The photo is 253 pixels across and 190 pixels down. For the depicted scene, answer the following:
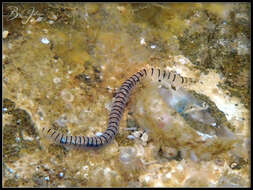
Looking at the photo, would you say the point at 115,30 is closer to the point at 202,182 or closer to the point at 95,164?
the point at 95,164

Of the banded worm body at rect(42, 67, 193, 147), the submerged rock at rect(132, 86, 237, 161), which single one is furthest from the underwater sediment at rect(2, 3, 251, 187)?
the banded worm body at rect(42, 67, 193, 147)

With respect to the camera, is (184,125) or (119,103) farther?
(119,103)

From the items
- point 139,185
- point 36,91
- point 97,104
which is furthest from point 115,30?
point 139,185

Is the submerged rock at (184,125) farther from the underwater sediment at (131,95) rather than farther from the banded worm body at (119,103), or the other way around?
the banded worm body at (119,103)

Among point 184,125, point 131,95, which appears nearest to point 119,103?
point 131,95

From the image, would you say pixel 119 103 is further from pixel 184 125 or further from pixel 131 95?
pixel 184 125

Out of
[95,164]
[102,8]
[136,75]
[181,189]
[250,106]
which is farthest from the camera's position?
Result: [102,8]

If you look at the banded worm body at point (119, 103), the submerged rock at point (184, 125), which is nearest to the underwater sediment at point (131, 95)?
the submerged rock at point (184, 125)
